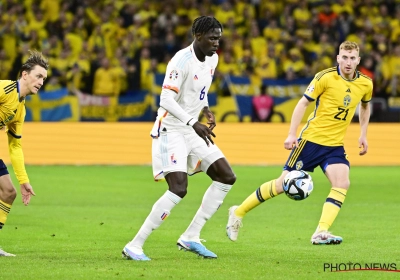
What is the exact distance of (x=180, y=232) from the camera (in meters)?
10.6

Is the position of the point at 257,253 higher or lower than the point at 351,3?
lower

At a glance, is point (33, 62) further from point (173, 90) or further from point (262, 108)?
point (262, 108)

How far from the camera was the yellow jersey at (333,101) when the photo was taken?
31.4 feet

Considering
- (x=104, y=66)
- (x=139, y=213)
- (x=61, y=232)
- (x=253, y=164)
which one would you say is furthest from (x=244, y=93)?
(x=61, y=232)

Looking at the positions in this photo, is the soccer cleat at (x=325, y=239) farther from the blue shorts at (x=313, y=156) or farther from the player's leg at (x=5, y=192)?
the player's leg at (x=5, y=192)

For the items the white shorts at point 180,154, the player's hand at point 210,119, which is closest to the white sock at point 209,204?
the white shorts at point 180,154

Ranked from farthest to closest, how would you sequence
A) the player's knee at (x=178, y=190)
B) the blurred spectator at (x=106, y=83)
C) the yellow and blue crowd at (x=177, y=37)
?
1. the yellow and blue crowd at (x=177, y=37)
2. the blurred spectator at (x=106, y=83)
3. the player's knee at (x=178, y=190)

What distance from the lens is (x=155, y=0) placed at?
88.8ft

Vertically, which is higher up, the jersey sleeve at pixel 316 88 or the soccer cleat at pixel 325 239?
the jersey sleeve at pixel 316 88

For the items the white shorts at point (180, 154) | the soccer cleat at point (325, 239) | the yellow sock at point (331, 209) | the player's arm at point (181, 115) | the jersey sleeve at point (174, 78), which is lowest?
the soccer cleat at point (325, 239)

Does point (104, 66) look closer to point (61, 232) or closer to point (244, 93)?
point (244, 93)

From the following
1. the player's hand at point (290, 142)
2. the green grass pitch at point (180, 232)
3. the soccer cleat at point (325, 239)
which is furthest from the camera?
the player's hand at point (290, 142)

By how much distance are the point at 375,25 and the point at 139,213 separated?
1612cm

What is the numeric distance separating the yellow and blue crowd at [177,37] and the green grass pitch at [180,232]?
531 centimetres
